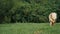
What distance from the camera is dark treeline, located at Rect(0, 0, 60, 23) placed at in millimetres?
22208

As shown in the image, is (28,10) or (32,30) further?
(28,10)

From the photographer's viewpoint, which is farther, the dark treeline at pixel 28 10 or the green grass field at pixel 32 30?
the dark treeline at pixel 28 10

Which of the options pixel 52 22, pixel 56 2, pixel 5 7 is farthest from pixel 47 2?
pixel 52 22

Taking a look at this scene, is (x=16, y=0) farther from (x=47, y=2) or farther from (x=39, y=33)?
(x=39, y=33)

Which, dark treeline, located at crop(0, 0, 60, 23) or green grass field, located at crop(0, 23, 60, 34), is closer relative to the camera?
green grass field, located at crop(0, 23, 60, 34)

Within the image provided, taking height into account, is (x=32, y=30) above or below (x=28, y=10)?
above

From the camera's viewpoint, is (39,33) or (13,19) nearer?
(39,33)

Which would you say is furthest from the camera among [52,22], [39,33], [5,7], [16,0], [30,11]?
[30,11]

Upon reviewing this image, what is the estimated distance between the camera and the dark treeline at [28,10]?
22208mm

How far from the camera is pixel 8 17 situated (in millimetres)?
22891

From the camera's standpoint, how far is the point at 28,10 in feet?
79.5

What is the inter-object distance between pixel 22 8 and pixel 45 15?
254 cm

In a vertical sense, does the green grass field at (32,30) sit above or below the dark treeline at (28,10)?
above

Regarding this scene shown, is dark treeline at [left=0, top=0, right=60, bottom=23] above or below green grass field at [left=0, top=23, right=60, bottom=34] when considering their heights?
below
